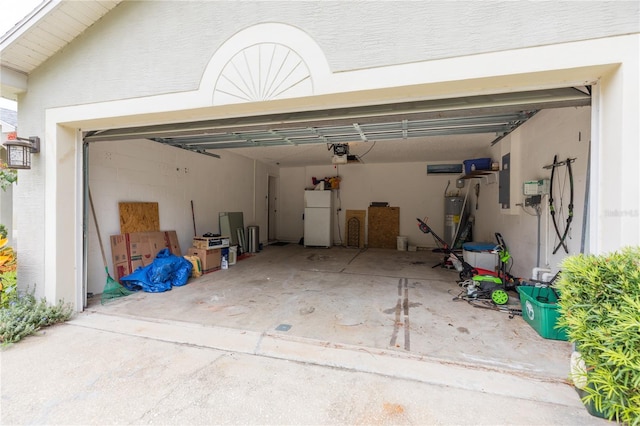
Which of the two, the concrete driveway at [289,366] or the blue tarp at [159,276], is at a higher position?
the blue tarp at [159,276]

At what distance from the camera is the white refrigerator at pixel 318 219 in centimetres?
823

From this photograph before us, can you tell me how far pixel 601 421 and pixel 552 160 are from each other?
3.00 m

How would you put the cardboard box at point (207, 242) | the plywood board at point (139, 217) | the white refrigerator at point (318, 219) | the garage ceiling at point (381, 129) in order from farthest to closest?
the white refrigerator at point (318, 219)
the cardboard box at point (207, 242)
the plywood board at point (139, 217)
the garage ceiling at point (381, 129)

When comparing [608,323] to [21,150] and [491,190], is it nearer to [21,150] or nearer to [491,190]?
[491,190]

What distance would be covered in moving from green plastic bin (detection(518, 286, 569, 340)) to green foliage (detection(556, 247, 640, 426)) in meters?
1.06

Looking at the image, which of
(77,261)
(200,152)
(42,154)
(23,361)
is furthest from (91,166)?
(23,361)

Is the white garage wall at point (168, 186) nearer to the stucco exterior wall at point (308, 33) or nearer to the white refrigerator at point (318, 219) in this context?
the stucco exterior wall at point (308, 33)

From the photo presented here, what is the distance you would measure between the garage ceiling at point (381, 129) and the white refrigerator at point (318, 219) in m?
1.14

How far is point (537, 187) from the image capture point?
142 inches

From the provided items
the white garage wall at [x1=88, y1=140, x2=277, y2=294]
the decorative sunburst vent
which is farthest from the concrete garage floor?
the decorative sunburst vent

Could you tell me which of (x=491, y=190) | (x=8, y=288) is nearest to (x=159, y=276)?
(x=8, y=288)

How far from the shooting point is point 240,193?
24.2 ft

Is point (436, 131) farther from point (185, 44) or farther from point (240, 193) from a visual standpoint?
point (240, 193)

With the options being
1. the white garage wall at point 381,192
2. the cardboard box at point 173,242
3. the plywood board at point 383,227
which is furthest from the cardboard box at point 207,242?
the plywood board at point 383,227
